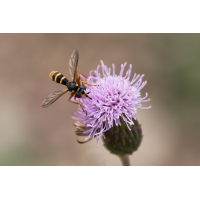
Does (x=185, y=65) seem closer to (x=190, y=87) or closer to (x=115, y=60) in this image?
(x=190, y=87)

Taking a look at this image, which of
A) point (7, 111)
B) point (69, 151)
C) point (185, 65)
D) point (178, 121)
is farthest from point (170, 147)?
point (7, 111)

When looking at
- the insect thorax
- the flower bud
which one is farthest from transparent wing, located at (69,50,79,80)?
the flower bud

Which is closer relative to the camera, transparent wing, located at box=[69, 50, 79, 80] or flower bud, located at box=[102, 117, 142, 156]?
transparent wing, located at box=[69, 50, 79, 80]

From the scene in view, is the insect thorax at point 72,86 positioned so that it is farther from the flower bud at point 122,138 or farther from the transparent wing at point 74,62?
the flower bud at point 122,138

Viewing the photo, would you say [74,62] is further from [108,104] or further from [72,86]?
[108,104]

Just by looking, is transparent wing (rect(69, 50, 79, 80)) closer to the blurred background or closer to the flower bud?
the flower bud

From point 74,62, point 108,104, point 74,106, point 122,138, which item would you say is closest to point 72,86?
point 74,62

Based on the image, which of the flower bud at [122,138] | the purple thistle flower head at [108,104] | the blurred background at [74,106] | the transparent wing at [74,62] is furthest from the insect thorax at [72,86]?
the blurred background at [74,106]

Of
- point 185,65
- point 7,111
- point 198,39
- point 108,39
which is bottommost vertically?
point 7,111
